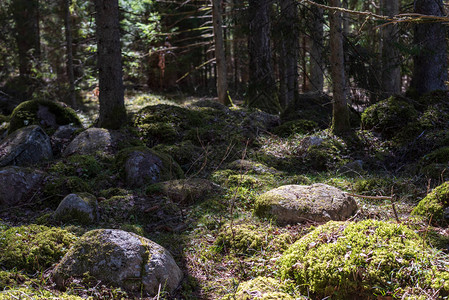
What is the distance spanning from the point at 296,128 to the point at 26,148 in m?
6.18

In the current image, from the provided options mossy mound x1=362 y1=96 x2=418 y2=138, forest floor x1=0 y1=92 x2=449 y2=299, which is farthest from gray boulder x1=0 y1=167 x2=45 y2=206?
mossy mound x1=362 y1=96 x2=418 y2=138

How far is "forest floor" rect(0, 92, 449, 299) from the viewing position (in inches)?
153

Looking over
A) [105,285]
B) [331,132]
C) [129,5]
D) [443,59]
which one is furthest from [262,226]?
[129,5]

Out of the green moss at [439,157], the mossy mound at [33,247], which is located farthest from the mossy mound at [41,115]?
the green moss at [439,157]

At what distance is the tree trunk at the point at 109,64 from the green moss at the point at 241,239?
563 centimetres

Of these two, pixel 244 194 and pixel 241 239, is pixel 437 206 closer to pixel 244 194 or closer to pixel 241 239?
pixel 241 239

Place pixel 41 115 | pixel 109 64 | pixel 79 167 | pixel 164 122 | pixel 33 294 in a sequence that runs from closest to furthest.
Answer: pixel 33 294
pixel 79 167
pixel 109 64
pixel 164 122
pixel 41 115

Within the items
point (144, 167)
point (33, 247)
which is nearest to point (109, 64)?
point (144, 167)

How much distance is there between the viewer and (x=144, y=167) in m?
6.66

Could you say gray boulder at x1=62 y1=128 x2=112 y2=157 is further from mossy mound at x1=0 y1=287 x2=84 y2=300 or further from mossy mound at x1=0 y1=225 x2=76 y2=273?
mossy mound at x1=0 y1=287 x2=84 y2=300

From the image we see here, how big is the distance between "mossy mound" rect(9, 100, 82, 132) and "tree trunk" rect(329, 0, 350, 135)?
678 cm

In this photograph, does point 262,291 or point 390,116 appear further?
point 390,116

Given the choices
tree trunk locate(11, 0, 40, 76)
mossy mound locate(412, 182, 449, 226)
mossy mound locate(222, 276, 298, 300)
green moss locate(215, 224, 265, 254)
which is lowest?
green moss locate(215, 224, 265, 254)

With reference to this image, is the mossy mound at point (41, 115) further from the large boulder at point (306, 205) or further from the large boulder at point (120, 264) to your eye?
the large boulder at point (306, 205)
